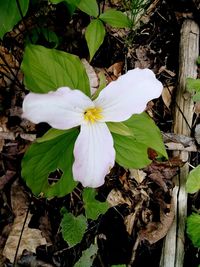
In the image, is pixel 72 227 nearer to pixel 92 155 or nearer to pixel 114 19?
pixel 92 155

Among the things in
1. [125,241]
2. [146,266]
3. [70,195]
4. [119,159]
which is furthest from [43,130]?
[146,266]

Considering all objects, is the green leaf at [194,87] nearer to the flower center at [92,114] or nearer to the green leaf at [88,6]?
the green leaf at [88,6]

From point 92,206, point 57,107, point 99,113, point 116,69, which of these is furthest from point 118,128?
point 116,69

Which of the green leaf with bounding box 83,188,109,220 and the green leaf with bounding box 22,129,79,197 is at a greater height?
the green leaf with bounding box 22,129,79,197

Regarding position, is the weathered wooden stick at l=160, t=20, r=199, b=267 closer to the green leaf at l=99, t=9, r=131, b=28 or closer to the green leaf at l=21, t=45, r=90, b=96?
the green leaf at l=99, t=9, r=131, b=28

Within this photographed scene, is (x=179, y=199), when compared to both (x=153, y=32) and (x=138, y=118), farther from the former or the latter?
(x=153, y=32)

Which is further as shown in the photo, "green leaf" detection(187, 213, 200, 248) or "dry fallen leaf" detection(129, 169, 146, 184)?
"dry fallen leaf" detection(129, 169, 146, 184)


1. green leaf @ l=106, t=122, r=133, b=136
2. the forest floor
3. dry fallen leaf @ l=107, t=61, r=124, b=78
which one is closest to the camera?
green leaf @ l=106, t=122, r=133, b=136

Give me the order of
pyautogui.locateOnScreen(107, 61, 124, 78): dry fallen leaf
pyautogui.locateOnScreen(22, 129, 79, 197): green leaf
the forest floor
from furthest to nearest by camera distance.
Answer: pyautogui.locateOnScreen(107, 61, 124, 78): dry fallen leaf, the forest floor, pyautogui.locateOnScreen(22, 129, 79, 197): green leaf

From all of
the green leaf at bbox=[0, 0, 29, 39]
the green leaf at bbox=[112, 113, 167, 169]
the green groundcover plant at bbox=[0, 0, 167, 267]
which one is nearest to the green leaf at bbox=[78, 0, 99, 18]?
the green groundcover plant at bbox=[0, 0, 167, 267]
